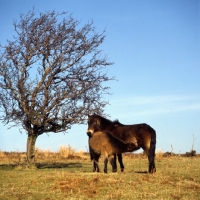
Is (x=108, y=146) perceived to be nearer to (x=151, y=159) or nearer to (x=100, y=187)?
(x=151, y=159)

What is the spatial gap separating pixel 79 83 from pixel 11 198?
10.5 metres

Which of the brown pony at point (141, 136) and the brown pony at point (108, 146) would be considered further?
the brown pony at point (141, 136)

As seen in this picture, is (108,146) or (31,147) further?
(31,147)

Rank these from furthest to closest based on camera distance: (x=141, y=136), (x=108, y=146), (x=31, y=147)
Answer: (x=31, y=147) < (x=141, y=136) < (x=108, y=146)

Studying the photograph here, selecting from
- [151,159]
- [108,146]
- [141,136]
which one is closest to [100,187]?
[108,146]

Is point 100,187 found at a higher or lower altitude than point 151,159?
lower

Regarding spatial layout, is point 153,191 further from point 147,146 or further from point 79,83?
point 79,83

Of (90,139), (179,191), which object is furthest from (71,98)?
(179,191)

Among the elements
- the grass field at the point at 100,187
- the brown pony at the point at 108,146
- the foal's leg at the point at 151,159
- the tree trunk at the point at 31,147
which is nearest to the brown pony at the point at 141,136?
the foal's leg at the point at 151,159

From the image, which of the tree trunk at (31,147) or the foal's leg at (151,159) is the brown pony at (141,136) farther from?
the tree trunk at (31,147)

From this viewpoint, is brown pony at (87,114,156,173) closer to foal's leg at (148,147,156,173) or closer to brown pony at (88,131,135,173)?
foal's leg at (148,147,156,173)

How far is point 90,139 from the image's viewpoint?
14695 mm

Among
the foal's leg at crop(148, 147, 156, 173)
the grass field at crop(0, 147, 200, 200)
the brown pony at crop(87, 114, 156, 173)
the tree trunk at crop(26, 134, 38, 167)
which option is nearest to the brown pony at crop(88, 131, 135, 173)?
the brown pony at crop(87, 114, 156, 173)

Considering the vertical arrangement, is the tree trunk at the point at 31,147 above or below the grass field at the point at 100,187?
above
